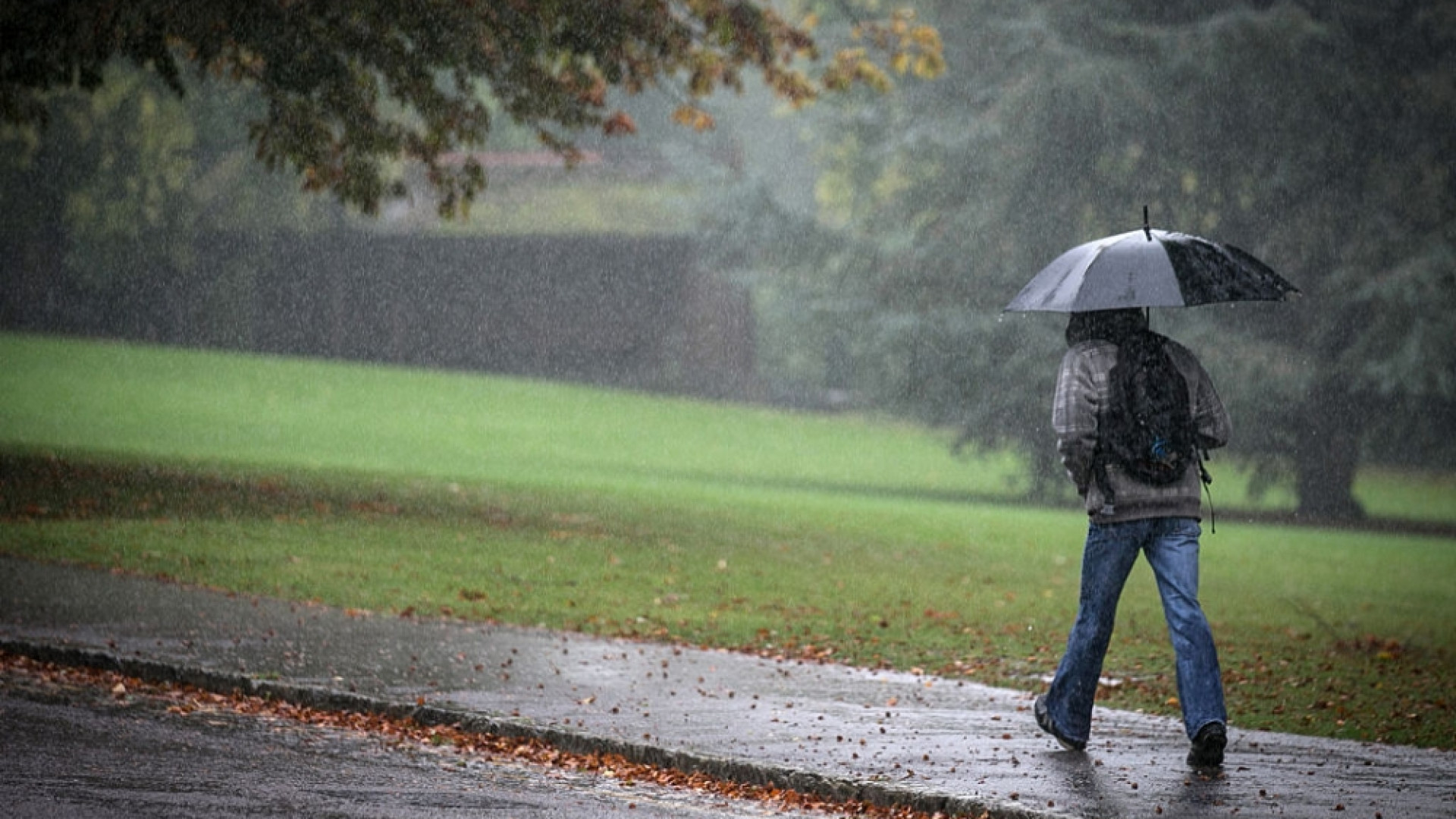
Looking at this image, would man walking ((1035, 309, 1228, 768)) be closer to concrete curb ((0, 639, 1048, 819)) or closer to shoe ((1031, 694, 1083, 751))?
shoe ((1031, 694, 1083, 751))

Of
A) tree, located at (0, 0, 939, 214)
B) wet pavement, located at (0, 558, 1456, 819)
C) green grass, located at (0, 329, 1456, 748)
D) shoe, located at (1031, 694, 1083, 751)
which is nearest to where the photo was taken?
wet pavement, located at (0, 558, 1456, 819)

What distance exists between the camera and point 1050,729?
314 inches

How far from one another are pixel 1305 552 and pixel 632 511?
853 cm

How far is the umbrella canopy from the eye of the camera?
7.70 meters

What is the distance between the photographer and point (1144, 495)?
7762 mm

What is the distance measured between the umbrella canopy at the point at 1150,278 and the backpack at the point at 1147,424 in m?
0.24

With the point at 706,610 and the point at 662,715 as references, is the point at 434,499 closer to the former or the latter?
the point at 706,610

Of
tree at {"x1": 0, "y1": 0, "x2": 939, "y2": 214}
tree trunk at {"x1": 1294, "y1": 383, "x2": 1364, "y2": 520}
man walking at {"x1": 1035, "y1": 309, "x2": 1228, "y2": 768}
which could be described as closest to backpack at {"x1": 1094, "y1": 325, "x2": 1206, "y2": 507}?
man walking at {"x1": 1035, "y1": 309, "x2": 1228, "y2": 768}

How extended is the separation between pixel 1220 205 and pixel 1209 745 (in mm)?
24854

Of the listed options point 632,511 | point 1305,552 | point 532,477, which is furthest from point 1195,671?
point 532,477

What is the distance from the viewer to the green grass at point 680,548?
41.3 ft

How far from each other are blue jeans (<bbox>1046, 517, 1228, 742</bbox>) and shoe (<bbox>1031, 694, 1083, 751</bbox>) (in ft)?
0.07

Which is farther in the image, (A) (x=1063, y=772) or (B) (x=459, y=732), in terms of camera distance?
(B) (x=459, y=732)

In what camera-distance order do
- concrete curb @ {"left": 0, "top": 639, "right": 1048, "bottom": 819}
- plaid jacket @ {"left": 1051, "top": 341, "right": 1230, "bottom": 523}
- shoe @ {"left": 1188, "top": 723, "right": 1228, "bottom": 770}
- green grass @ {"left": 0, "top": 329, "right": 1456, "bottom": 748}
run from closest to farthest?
concrete curb @ {"left": 0, "top": 639, "right": 1048, "bottom": 819}, shoe @ {"left": 1188, "top": 723, "right": 1228, "bottom": 770}, plaid jacket @ {"left": 1051, "top": 341, "right": 1230, "bottom": 523}, green grass @ {"left": 0, "top": 329, "right": 1456, "bottom": 748}
